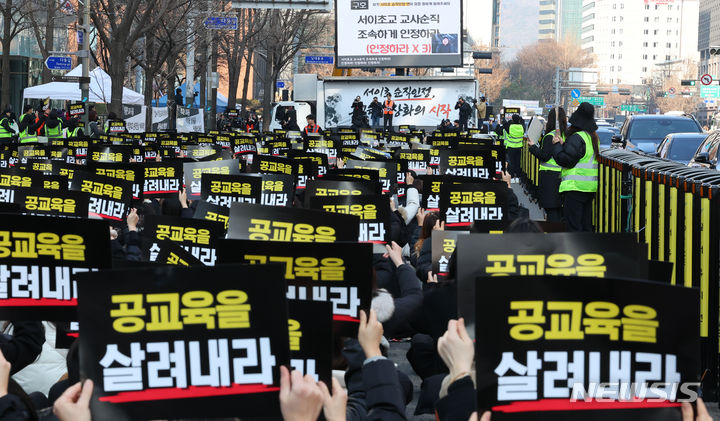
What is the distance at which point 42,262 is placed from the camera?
20.1 feet

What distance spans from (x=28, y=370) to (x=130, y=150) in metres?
15.4

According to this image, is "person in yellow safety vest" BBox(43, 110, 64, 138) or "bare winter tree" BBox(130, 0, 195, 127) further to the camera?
"bare winter tree" BBox(130, 0, 195, 127)

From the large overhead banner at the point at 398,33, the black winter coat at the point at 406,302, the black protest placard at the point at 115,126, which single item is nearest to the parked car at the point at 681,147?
the black protest placard at the point at 115,126

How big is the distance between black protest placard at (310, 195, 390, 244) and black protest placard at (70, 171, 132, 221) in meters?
2.92

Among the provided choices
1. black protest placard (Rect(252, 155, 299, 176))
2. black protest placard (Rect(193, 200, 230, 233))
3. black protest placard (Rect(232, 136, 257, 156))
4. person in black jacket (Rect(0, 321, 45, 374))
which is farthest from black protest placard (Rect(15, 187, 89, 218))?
black protest placard (Rect(232, 136, 257, 156))

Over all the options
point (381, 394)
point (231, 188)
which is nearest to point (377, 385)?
point (381, 394)

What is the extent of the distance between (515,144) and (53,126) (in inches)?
460

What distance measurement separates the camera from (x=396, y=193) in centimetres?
1538

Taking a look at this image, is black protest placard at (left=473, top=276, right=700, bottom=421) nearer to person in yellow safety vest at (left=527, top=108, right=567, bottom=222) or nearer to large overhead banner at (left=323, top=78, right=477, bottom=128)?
person in yellow safety vest at (left=527, top=108, right=567, bottom=222)

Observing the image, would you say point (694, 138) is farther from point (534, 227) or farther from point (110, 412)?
point (110, 412)

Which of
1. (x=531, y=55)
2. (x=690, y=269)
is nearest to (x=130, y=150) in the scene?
(x=690, y=269)

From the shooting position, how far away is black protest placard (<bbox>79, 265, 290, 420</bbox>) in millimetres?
3977

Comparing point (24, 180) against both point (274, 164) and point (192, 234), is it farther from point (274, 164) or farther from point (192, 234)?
point (192, 234)

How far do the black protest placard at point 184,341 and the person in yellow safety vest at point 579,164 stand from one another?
427 inches
